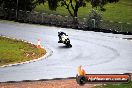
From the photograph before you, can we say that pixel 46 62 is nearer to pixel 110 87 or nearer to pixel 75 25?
pixel 110 87

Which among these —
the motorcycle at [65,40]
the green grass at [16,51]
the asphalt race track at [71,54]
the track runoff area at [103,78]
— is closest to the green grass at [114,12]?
the asphalt race track at [71,54]

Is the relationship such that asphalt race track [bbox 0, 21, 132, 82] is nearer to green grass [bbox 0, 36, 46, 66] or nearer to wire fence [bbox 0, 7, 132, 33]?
green grass [bbox 0, 36, 46, 66]

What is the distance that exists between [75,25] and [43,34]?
596 centimetres

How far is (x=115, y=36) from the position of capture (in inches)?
1641

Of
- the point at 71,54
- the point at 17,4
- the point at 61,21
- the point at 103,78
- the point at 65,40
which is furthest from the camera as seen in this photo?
the point at 17,4

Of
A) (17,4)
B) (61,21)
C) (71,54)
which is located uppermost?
(17,4)

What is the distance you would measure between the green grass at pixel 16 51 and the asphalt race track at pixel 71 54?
1.37 meters

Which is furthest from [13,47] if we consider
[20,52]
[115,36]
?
[115,36]

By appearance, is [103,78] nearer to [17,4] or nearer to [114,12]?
[17,4]

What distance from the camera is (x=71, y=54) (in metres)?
31.8

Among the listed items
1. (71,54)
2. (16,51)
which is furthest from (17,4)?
(71,54)

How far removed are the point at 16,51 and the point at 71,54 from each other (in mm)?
4431

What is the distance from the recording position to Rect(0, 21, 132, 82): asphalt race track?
25562 millimetres

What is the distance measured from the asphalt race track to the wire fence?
166 cm
